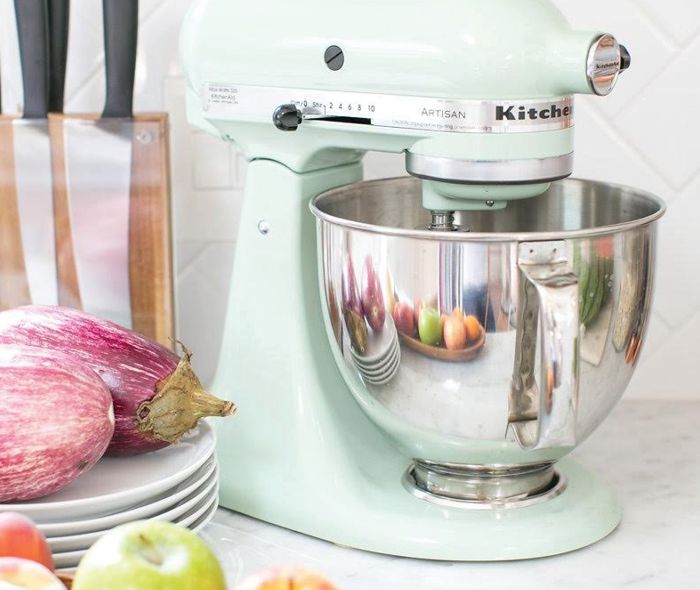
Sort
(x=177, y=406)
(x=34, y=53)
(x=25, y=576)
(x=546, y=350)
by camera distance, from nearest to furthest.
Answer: (x=25, y=576), (x=546, y=350), (x=177, y=406), (x=34, y=53)

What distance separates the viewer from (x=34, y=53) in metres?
1.04

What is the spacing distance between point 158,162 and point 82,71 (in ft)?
0.42

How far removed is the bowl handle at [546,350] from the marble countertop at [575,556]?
0.09m

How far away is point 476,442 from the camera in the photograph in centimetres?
82

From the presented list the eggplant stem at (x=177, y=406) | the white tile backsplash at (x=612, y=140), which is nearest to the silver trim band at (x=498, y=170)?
the eggplant stem at (x=177, y=406)

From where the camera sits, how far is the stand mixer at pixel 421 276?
0.77 m

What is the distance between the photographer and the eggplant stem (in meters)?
0.86

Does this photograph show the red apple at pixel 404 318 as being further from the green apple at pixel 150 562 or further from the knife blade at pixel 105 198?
the knife blade at pixel 105 198

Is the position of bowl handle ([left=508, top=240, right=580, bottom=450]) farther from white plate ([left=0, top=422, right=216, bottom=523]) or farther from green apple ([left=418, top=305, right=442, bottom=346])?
white plate ([left=0, top=422, right=216, bottom=523])

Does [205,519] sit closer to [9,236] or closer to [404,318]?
[404,318]

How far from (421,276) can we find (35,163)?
1.45 feet

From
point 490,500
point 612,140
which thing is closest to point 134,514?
point 490,500

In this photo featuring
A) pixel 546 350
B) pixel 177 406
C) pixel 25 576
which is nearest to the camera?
pixel 25 576

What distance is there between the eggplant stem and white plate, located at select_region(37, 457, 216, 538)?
0.04 m
